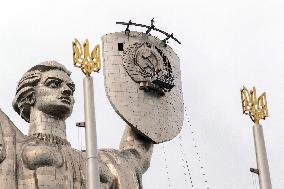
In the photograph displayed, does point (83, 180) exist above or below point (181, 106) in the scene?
below

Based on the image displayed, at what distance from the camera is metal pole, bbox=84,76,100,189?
30.5ft

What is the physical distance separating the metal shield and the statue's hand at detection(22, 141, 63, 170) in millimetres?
1864

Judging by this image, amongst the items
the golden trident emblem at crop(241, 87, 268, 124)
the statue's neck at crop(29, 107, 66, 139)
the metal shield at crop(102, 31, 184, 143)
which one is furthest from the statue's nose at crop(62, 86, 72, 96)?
the golden trident emblem at crop(241, 87, 268, 124)

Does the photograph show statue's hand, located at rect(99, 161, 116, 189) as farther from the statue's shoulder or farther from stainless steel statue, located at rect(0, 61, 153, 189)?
the statue's shoulder

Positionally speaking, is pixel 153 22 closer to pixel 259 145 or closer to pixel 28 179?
pixel 28 179

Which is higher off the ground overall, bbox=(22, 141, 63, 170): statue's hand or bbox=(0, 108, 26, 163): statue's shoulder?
bbox=(0, 108, 26, 163): statue's shoulder

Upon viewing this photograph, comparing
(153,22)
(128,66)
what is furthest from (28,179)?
(153,22)

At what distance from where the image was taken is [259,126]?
1011 cm

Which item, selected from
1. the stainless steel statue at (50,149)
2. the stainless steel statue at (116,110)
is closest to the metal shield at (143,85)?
the stainless steel statue at (116,110)

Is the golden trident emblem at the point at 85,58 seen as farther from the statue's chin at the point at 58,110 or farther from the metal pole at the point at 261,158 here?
the statue's chin at the point at 58,110

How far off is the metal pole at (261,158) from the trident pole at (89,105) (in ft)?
6.92

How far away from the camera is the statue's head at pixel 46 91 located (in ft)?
46.2

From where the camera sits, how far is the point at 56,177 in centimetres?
1330

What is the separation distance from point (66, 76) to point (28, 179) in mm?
2283
